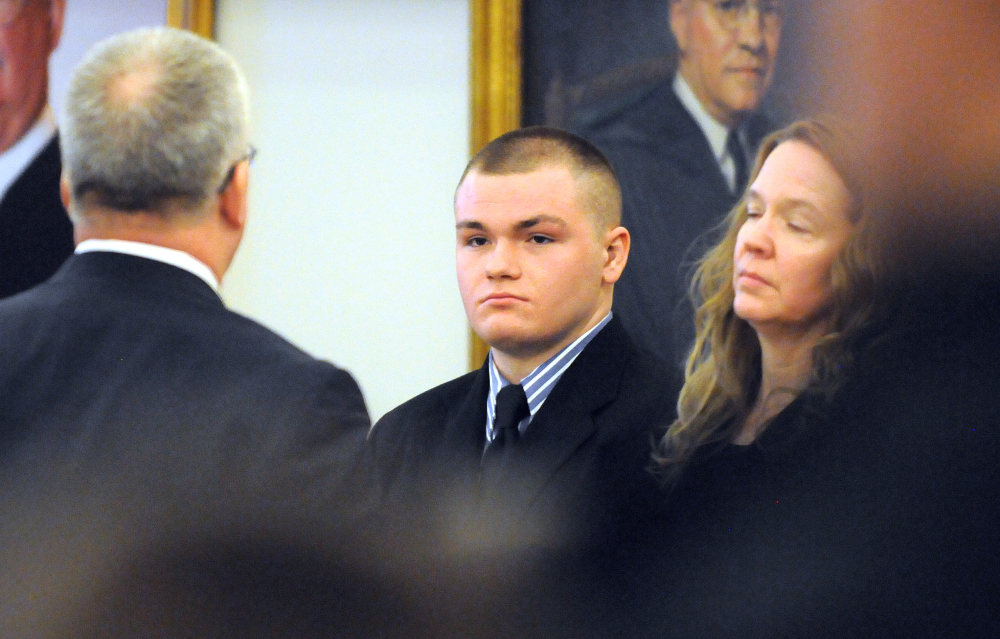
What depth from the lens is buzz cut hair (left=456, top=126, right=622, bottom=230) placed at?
6.11ft

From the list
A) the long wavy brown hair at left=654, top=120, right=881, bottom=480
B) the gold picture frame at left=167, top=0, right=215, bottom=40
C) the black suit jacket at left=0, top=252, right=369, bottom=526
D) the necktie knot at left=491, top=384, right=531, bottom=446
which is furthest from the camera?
the gold picture frame at left=167, top=0, right=215, bottom=40

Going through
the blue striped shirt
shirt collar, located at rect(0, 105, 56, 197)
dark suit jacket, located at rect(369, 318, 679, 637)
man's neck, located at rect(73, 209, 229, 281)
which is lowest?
dark suit jacket, located at rect(369, 318, 679, 637)

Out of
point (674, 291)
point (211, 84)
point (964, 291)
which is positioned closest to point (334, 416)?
point (211, 84)

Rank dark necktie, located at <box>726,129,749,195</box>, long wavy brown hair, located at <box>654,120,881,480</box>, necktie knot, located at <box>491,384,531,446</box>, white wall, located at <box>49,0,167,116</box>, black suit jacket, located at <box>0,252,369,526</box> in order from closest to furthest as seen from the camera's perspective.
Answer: black suit jacket, located at <box>0,252,369,526</box> < long wavy brown hair, located at <box>654,120,881,480</box> < necktie knot, located at <box>491,384,531,446</box> < dark necktie, located at <box>726,129,749,195</box> < white wall, located at <box>49,0,167,116</box>

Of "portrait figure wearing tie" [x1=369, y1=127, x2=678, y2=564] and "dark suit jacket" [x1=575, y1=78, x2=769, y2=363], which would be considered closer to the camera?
"portrait figure wearing tie" [x1=369, y1=127, x2=678, y2=564]

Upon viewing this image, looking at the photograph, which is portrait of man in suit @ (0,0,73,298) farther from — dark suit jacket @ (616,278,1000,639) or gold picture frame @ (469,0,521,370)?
dark suit jacket @ (616,278,1000,639)

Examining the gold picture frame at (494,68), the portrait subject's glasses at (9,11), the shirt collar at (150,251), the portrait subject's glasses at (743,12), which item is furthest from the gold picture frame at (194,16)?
the portrait subject's glasses at (743,12)

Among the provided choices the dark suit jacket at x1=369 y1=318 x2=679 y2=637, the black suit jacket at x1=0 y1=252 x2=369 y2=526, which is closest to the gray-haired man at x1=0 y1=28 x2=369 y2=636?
the black suit jacket at x1=0 y1=252 x2=369 y2=526

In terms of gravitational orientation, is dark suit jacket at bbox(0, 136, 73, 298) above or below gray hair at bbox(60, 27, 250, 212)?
below

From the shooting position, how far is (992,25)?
178 centimetres

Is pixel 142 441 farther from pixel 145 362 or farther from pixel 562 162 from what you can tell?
pixel 562 162

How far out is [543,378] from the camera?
5.98 ft

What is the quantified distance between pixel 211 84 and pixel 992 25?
4.33 ft

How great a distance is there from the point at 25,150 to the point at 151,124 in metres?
0.77
